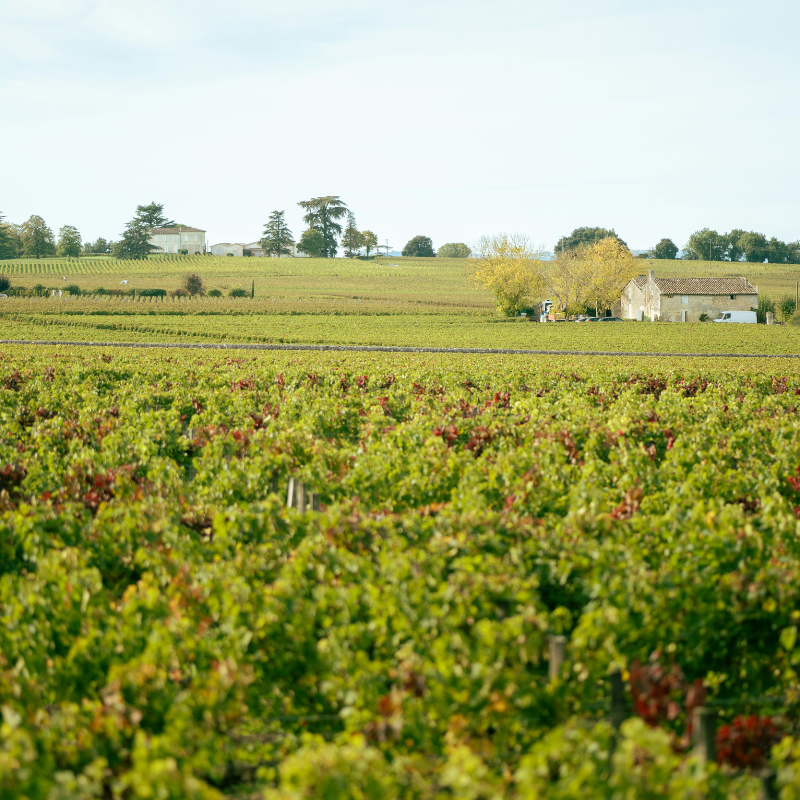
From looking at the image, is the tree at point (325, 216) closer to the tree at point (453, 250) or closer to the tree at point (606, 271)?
the tree at point (453, 250)

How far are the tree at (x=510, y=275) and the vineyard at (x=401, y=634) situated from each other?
71786 mm

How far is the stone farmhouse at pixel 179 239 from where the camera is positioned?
16850 cm

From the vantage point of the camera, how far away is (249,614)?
466 centimetres

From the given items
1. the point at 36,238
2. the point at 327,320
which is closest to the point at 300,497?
the point at 327,320

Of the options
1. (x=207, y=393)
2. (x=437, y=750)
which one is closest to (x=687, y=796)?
(x=437, y=750)

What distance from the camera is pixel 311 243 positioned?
525 feet

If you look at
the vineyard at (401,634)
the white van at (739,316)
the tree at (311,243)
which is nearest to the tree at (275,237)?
the tree at (311,243)

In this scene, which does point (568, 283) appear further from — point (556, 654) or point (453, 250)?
point (453, 250)

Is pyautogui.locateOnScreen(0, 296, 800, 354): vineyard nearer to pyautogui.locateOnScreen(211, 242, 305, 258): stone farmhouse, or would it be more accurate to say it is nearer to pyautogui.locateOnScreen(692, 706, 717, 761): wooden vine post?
pyautogui.locateOnScreen(692, 706, 717, 761): wooden vine post

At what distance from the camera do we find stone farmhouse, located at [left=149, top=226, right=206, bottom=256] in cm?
16850

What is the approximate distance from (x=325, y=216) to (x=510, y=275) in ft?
305

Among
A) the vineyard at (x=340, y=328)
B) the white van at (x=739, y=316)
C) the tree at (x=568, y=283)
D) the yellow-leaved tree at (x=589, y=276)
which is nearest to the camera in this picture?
the vineyard at (x=340, y=328)

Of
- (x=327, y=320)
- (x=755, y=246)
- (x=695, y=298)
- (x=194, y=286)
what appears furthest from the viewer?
(x=755, y=246)

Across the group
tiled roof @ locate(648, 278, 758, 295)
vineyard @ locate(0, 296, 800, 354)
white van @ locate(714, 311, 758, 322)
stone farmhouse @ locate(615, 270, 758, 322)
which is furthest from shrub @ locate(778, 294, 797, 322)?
vineyard @ locate(0, 296, 800, 354)
